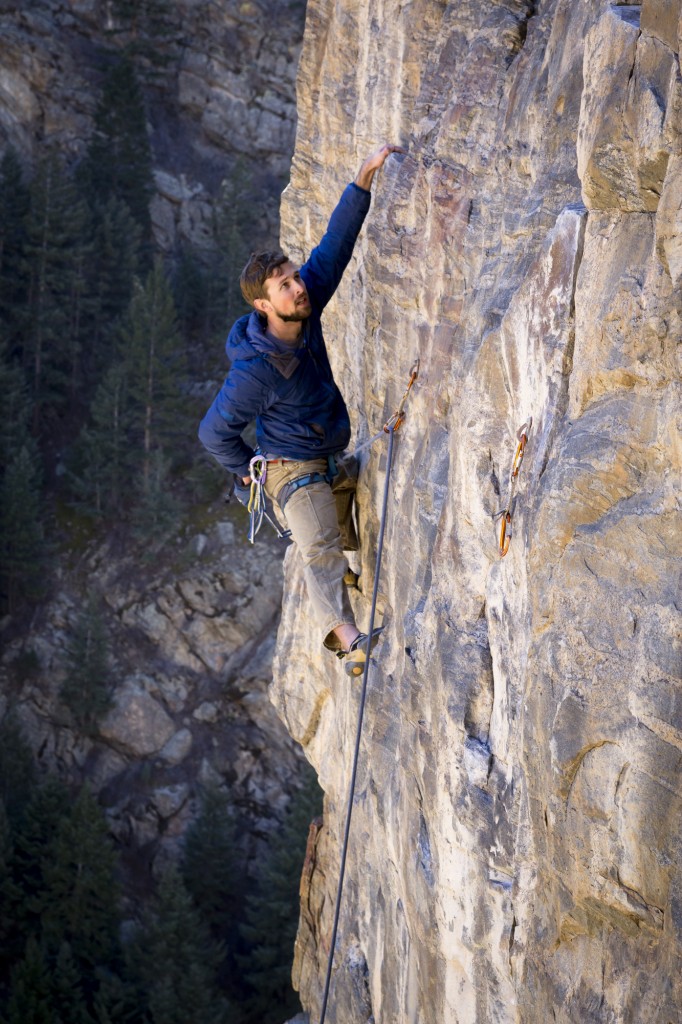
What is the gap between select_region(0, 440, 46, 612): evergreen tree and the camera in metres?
23.8

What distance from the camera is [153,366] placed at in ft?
82.3

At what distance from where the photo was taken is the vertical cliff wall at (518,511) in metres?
3.30

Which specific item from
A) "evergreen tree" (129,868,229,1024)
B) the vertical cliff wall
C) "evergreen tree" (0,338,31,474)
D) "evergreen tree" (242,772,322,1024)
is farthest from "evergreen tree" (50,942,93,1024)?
the vertical cliff wall

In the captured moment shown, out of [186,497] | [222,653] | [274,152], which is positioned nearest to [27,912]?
[222,653]

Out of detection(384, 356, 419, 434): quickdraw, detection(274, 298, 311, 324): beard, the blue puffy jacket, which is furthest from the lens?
detection(384, 356, 419, 434): quickdraw

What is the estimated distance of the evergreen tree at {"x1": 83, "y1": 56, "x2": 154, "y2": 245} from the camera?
29344mm

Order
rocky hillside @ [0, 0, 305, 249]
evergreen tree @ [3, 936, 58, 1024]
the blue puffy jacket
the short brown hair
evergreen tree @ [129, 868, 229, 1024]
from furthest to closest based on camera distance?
rocky hillside @ [0, 0, 305, 249]
evergreen tree @ [129, 868, 229, 1024]
evergreen tree @ [3, 936, 58, 1024]
the blue puffy jacket
the short brown hair

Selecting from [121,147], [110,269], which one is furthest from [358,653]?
[121,147]

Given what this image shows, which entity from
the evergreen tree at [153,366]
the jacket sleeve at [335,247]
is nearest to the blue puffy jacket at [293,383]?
the jacket sleeve at [335,247]

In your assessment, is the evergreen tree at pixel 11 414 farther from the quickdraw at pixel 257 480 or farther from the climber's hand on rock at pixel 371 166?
the climber's hand on rock at pixel 371 166

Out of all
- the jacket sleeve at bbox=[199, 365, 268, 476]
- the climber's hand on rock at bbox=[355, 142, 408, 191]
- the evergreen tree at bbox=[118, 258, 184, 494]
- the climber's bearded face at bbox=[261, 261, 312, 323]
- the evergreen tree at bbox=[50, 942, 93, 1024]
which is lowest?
the evergreen tree at bbox=[50, 942, 93, 1024]

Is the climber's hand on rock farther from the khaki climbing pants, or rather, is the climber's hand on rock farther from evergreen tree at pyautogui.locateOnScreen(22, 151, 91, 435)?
evergreen tree at pyautogui.locateOnScreen(22, 151, 91, 435)

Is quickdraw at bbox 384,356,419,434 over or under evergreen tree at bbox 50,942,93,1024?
over

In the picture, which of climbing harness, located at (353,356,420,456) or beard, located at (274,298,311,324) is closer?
beard, located at (274,298,311,324)
